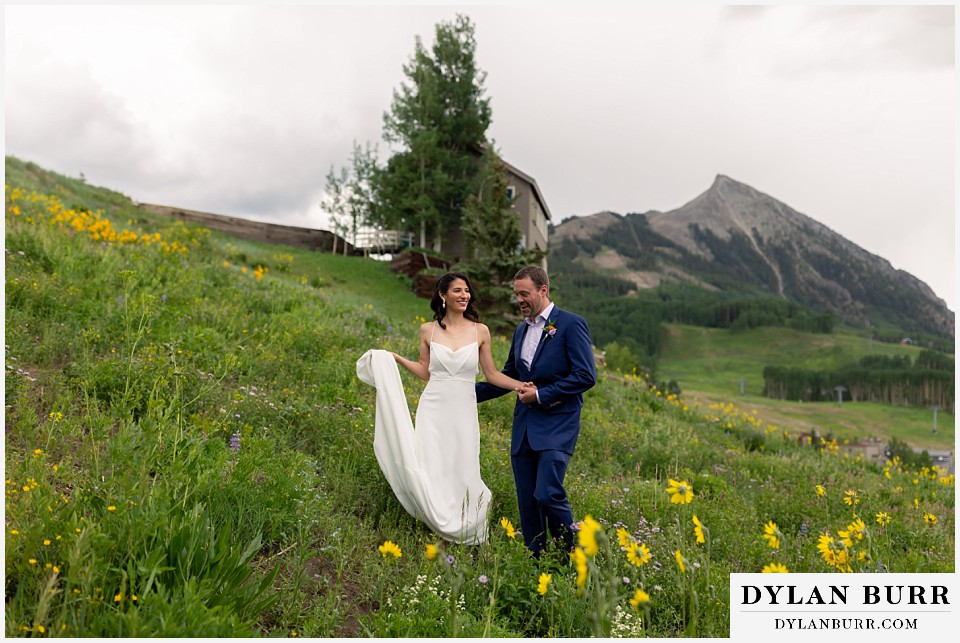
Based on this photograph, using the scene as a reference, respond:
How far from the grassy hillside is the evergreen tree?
18.6 metres

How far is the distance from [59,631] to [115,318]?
5382 millimetres

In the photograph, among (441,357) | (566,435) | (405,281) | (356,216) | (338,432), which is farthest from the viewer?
(356,216)

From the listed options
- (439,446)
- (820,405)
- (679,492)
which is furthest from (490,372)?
(820,405)

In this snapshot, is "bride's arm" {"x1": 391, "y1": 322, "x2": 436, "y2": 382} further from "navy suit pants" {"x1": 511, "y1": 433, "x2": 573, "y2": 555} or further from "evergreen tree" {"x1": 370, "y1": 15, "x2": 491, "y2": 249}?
"evergreen tree" {"x1": 370, "y1": 15, "x2": 491, "y2": 249}

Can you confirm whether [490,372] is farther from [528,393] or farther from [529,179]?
[529,179]

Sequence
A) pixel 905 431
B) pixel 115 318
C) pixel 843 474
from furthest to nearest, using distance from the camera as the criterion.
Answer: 1. pixel 905 431
2. pixel 843 474
3. pixel 115 318

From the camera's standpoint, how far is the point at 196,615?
8.57 feet

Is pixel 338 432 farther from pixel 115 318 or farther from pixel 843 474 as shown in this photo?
pixel 843 474

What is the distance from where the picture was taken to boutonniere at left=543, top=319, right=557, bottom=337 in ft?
15.3

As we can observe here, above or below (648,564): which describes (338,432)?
above

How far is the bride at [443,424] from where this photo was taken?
4703 mm

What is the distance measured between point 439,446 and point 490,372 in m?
0.76

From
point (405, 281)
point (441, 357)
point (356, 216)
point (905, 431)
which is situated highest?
point (356, 216)

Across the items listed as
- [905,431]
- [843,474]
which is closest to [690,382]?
[905,431]
